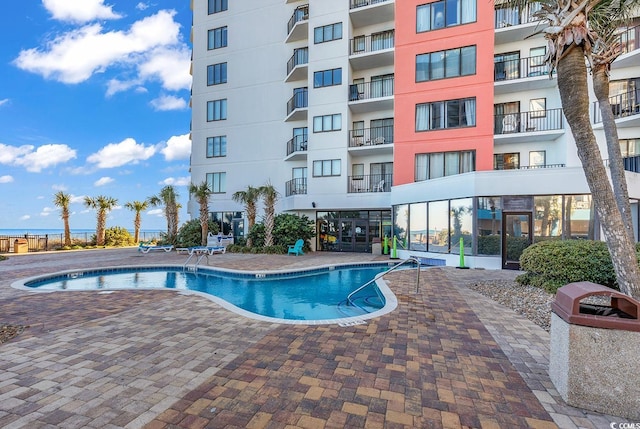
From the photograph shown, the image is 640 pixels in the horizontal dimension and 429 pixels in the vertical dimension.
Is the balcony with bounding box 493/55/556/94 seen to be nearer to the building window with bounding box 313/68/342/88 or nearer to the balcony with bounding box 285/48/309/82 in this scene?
the building window with bounding box 313/68/342/88

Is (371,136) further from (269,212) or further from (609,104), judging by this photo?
(609,104)

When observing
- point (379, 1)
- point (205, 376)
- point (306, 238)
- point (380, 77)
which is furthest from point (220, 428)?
point (379, 1)

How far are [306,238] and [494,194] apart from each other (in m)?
10.3

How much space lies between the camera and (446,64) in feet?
53.9

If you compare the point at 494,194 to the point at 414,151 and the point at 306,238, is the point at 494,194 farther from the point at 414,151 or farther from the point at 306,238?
the point at 306,238

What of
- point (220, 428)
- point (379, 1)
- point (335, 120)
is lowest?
point (220, 428)

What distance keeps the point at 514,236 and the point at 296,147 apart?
545 inches

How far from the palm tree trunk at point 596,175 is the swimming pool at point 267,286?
12.9 ft

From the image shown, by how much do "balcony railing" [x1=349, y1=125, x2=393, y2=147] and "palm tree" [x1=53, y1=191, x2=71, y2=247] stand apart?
69.0ft

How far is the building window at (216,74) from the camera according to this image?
2311 cm

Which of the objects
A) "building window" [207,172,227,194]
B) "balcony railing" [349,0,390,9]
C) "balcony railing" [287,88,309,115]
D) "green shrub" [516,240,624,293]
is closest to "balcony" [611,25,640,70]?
"green shrub" [516,240,624,293]

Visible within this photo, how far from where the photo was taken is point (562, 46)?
213 inches

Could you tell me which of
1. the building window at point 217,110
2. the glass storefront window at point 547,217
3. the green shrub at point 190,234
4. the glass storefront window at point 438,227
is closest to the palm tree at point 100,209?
the green shrub at point 190,234

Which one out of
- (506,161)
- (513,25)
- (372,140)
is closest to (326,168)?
(372,140)
